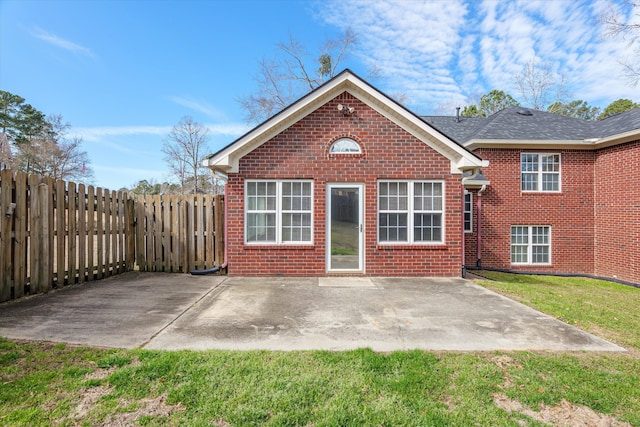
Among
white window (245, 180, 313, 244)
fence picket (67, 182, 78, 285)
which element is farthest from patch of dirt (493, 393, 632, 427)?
fence picket (67, 182, 78, 285)

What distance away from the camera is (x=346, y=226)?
8.50 meters

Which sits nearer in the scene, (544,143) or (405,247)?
(405,247)

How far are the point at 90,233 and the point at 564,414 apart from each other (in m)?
8.87

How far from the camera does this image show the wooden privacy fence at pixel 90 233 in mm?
5586

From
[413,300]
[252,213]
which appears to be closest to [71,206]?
[252,213]

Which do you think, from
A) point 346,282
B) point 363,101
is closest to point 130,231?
point 346,282

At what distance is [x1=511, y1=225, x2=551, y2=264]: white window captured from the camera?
41.9 feet

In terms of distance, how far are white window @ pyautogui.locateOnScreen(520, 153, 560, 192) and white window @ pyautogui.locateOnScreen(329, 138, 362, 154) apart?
27.6 feet

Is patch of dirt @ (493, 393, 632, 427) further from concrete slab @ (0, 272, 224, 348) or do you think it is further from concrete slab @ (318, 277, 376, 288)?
concrete slab @ (318, 277, 376, 288)

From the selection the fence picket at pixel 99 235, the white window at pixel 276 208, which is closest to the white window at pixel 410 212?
the white window at pixel 276 208

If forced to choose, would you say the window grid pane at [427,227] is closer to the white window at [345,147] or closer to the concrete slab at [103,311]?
the white window at [345,147]

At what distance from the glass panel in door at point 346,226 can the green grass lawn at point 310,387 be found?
4.83 meters

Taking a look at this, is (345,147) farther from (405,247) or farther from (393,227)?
(405,247)

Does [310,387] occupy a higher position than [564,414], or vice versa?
[310,387]
